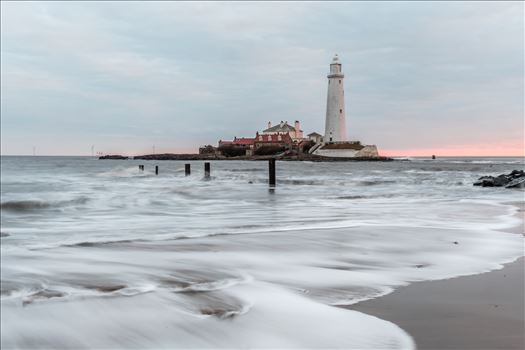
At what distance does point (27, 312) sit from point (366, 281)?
2.79m

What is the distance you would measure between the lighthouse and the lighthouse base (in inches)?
118

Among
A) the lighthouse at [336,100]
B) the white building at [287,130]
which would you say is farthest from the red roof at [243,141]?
the lighthouse at [336,100]

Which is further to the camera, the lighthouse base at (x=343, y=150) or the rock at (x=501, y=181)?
the lighthouse base at (x=343, y=150)

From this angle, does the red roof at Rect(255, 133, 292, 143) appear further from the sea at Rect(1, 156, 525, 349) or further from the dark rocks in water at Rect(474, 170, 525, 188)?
the sea at Rect(1, 156, 525, 349)

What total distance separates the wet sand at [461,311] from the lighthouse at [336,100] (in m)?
63.7

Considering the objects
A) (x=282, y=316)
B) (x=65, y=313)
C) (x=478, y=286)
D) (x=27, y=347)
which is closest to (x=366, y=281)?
(x=478, y=286)

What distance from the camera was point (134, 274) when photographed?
16.2 feet

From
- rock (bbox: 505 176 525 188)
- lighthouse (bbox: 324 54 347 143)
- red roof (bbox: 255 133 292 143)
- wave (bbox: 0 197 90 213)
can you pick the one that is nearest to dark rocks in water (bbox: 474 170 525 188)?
rock (bbox: 505 176 525 188)

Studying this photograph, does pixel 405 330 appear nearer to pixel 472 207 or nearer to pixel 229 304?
pixel 229 304

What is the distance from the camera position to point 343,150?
7288 centimetres

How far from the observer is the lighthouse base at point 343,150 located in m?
72.6

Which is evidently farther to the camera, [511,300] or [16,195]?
[16,195]

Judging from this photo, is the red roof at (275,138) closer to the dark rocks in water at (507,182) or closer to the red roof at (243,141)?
the red roof at (243,141)

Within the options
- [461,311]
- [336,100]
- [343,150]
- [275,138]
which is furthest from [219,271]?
[275,138]
